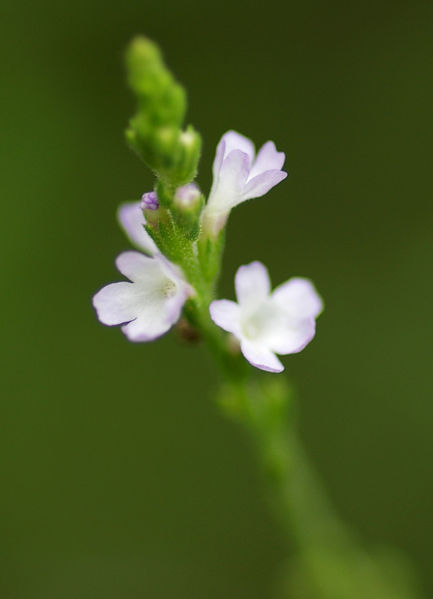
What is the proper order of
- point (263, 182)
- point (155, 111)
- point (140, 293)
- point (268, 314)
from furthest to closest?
point (268, 314) < point (140, 293) < point (263, 182) < point (155, 111)

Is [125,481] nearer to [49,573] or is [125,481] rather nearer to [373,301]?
[49,573]

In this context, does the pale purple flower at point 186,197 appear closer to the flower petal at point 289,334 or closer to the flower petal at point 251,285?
the flower petal at point 251,285

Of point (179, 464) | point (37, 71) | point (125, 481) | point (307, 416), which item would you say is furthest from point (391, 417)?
point (37, 71)

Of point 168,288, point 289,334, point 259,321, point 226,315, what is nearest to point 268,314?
point 259,321

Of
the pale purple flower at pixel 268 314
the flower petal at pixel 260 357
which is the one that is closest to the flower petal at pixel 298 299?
the pale purple flower at pixel 268 314

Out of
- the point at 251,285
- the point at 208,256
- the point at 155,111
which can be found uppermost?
the point at 155,111

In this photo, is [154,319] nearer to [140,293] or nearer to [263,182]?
[140,293]
